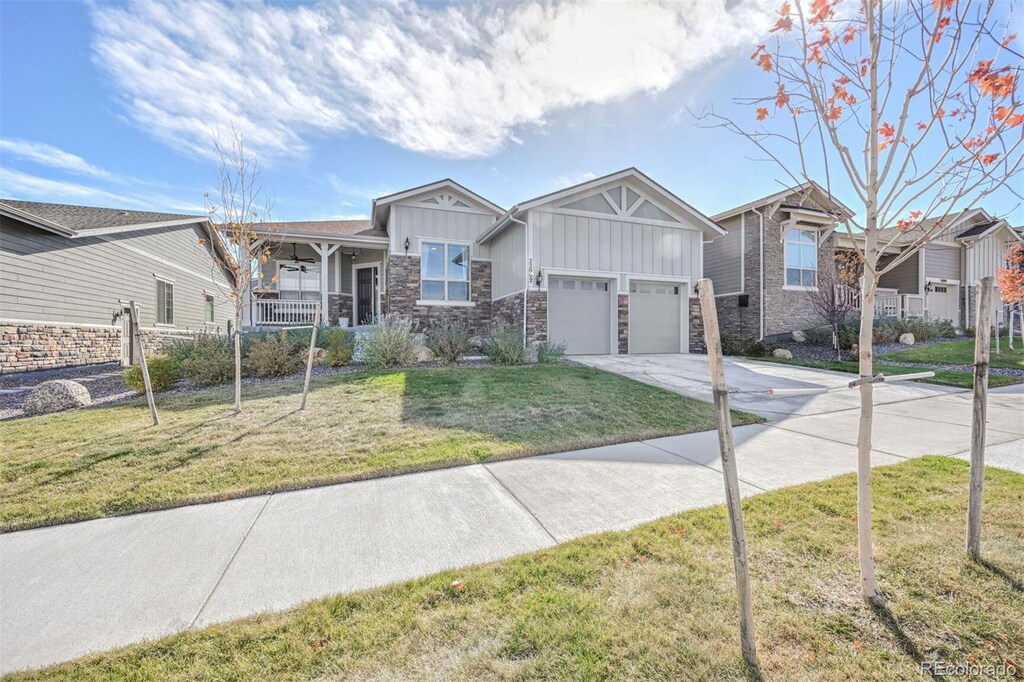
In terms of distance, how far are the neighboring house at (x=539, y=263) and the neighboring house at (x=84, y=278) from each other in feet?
10.6

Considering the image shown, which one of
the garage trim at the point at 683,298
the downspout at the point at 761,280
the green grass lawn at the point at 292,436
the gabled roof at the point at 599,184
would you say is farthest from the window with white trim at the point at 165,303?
the downspout at the point at 761,280

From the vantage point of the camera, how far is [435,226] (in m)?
13.3

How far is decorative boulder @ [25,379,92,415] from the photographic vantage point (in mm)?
6031

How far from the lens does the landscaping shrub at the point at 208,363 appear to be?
766 cm

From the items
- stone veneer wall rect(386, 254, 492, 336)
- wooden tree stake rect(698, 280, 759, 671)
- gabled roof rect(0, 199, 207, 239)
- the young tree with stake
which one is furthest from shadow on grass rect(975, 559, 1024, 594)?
A: gabled roof rect(0, 199, 207, 239)

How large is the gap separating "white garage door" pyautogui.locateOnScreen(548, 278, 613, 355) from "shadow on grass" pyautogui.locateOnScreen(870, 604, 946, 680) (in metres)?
9.49

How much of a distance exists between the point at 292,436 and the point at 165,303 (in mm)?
13837

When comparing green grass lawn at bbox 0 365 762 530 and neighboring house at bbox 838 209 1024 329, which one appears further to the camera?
neighboring house at bbox 838 209 1024 329

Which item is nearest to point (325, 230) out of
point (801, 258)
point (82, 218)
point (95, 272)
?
point (82, 218)

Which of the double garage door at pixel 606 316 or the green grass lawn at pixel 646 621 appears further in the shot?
the double garage door at pixel 606 316

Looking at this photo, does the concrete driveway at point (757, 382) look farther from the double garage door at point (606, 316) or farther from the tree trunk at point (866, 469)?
the tree trunk at point (866, 469)

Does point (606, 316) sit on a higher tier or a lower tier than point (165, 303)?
lower

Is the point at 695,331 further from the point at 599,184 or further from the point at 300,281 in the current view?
the point at 300,281

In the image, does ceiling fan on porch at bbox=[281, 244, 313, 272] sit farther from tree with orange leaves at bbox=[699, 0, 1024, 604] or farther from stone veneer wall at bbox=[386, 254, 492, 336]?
tree with orange leaves at bbox=[699, 0, 1024, 604]
